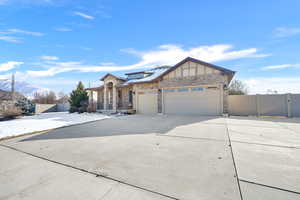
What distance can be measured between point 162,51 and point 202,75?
536 cm

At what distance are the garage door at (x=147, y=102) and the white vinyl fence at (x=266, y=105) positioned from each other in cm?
707

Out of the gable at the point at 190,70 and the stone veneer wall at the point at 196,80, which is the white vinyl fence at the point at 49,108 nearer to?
the stone veneer wall at the point at 196,80

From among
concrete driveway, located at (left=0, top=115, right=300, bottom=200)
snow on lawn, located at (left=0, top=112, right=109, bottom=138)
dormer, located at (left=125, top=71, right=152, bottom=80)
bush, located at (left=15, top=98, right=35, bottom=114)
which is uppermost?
dormer, located at (left=125, top=71, right=152, bottom=80)

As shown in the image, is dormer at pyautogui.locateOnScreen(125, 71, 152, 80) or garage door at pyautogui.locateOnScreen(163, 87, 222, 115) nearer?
garage door at pyautogui.locateOnScreen(163, 87, 222, 115)

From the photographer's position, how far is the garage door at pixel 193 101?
34.6 ft

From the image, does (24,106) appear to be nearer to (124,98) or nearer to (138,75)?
(124,98)

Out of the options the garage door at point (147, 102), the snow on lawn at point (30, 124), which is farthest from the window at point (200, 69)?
the snow on lawn at point (30, 124)

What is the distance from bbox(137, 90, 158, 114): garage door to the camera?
1296cm

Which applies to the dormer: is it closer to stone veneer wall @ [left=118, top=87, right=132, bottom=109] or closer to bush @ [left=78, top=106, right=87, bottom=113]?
stone veneer wall @ [left=118, top=87, right=132, bottom=109]

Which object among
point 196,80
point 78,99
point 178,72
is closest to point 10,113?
point 78,99

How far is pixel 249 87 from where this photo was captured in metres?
25.7

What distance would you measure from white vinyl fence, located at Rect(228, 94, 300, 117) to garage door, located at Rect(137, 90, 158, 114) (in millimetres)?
7074

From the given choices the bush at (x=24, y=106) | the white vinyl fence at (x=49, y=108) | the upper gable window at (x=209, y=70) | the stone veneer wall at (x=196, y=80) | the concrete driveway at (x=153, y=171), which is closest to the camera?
the concrete driveway at (x=153, y=171)

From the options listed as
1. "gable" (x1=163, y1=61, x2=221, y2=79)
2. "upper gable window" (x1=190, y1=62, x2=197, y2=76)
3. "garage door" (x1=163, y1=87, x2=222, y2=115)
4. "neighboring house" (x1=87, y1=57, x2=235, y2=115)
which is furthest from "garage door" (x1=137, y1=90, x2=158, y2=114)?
"upper gable window" (x1=190, y1=62, x2=197, y2=76)
